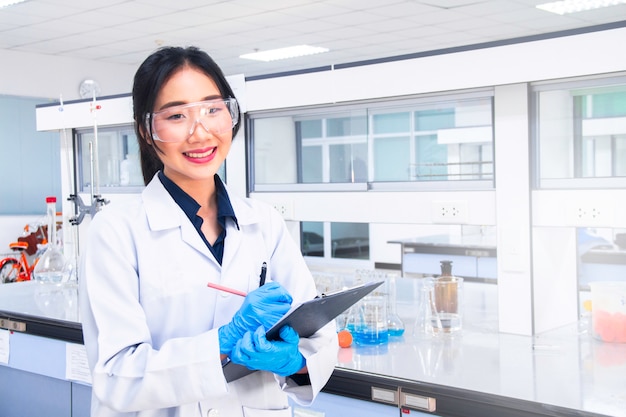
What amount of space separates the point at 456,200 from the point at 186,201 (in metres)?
1.36

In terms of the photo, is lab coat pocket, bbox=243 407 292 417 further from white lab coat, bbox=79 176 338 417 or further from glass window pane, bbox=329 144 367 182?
glass window pane, bbox=329 144 367 182

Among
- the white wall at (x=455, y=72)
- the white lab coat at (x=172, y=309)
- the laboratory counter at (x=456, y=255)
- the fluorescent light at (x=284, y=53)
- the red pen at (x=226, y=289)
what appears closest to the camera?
the white lab coat at (x=172, y=309)

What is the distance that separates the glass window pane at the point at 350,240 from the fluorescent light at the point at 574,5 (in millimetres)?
4594

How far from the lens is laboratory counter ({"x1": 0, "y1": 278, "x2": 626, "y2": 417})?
1.74 metres

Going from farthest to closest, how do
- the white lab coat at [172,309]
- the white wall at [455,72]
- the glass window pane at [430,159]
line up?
1. the glass window pane at [430,159]
2. the white wall at [455,72]
3. the white lab coat at [172,309]

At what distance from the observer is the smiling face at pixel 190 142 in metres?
1.45

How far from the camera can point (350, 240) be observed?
10719mm

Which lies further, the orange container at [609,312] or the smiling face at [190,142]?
the orange container at [609,312]

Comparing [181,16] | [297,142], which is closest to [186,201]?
[297,142]

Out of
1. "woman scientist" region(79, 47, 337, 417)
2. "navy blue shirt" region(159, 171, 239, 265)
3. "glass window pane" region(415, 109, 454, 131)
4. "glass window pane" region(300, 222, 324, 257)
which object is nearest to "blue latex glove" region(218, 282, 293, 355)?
"woman scientist" region(79, 47, 337, 417)

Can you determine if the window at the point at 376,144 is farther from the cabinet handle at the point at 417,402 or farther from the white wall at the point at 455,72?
the cabinet handle at the point at 417,402

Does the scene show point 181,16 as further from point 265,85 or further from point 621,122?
point 621,122

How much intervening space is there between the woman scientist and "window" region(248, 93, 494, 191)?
4.32 ft

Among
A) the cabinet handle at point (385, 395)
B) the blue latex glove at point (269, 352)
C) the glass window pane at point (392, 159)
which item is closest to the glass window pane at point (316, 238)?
the glass window pane at point (392, 159)
